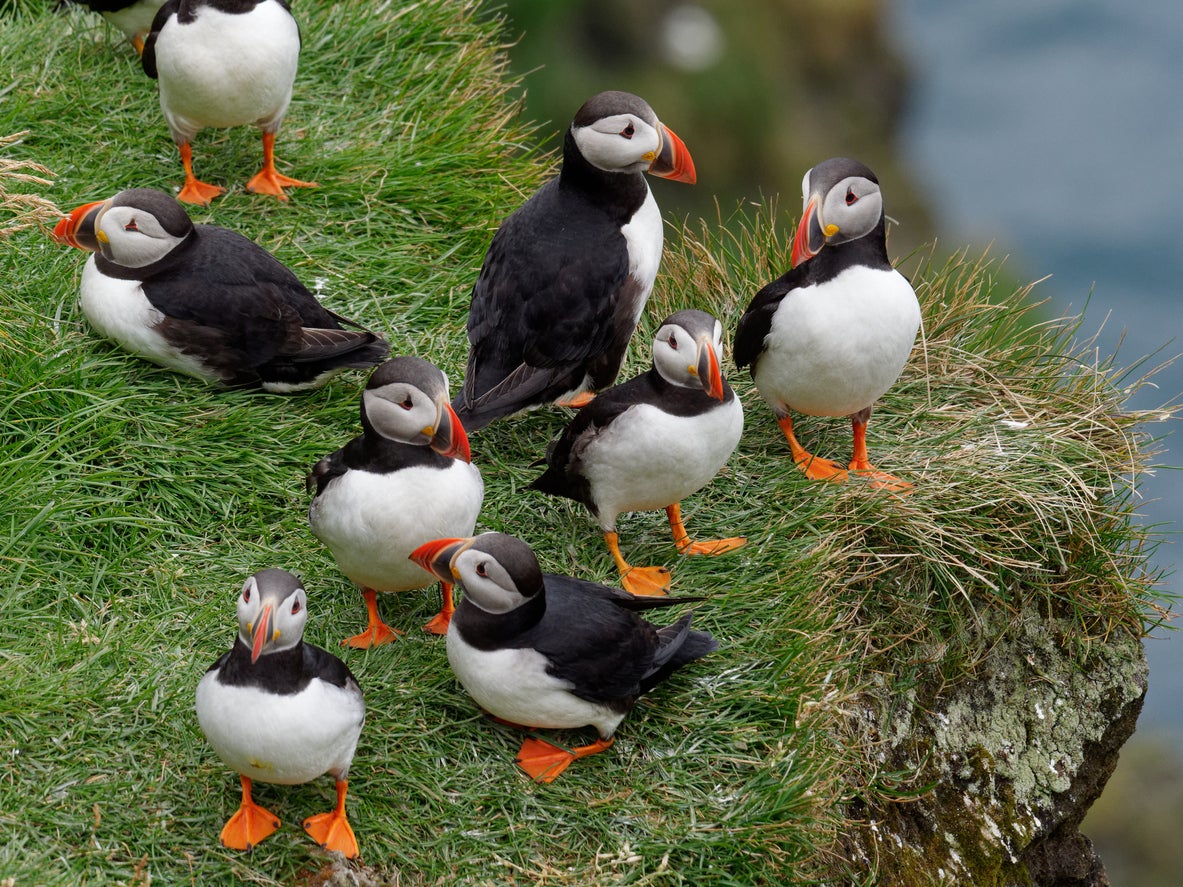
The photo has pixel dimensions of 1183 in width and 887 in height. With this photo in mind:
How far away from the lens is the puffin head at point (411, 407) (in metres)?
3.79

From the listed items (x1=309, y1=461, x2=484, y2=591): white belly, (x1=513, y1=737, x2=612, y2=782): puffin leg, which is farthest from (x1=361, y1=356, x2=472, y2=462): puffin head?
(x1=513, y1=737, x2=612, y2=782): puffin leg

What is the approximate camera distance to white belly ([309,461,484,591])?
12.5 feet

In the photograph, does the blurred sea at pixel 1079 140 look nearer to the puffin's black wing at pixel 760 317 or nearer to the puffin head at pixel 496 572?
the puffin's black wing at pixel 760 317

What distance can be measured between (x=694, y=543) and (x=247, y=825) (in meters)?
1.80

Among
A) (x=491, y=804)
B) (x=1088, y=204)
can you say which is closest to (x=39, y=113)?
(x=491, y=804)

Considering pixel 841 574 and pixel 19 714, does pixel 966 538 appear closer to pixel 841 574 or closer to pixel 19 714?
pixel 841 574

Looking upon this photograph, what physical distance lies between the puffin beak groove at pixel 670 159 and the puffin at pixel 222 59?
6.02 ft

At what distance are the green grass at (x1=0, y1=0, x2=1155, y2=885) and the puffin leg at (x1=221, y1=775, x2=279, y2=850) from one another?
0.16ft

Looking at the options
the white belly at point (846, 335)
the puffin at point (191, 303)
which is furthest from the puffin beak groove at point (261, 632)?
the white belly at point (846, 335)

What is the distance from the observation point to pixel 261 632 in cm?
317

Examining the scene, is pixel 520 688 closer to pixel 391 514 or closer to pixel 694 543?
pixel 391 514

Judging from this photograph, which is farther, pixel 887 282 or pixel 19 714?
pixel 887 282

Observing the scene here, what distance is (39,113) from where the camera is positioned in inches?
234

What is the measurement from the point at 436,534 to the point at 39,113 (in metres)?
3.46
